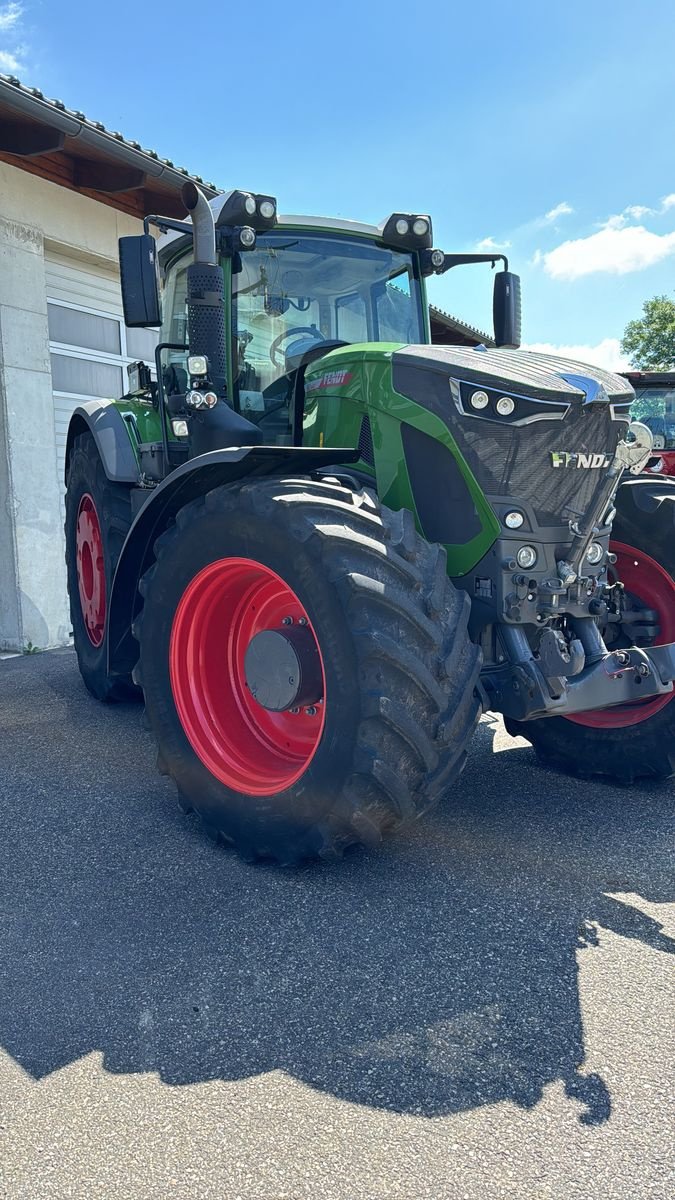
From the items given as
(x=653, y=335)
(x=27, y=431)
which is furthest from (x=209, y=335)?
(x=653, y=335)

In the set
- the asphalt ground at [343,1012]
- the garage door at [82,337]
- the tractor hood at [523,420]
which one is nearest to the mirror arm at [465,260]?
the tractor hood at [523,420]

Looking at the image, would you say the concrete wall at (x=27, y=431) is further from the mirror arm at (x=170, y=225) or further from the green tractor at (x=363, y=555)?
the mirror arm at (x=170, y=225)

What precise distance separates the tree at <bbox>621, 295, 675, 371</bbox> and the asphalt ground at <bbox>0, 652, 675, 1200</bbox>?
101 ft

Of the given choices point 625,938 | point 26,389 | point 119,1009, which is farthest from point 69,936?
point 26,389

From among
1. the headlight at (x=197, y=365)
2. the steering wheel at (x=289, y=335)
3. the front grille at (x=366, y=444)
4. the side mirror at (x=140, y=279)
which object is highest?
the side mirror at (x=140, y=279)

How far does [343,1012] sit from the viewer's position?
6.78ft

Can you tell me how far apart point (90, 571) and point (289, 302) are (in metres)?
2.40

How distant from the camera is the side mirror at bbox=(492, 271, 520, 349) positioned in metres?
4.20

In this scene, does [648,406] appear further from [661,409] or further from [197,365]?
[197,365]

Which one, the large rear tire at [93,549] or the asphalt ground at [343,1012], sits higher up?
the large rear tire at [93,549]

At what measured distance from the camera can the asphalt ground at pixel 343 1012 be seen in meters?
1.64

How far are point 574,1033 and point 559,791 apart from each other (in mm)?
1663

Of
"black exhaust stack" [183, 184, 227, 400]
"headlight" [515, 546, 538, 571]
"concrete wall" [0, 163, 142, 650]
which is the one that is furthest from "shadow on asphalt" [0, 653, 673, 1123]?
"concrete wall" [0, 163, 142, 650]

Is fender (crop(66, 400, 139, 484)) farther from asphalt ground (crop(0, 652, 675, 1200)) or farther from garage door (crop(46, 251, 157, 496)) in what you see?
garage door (crop(46, 251, 157, 496))
